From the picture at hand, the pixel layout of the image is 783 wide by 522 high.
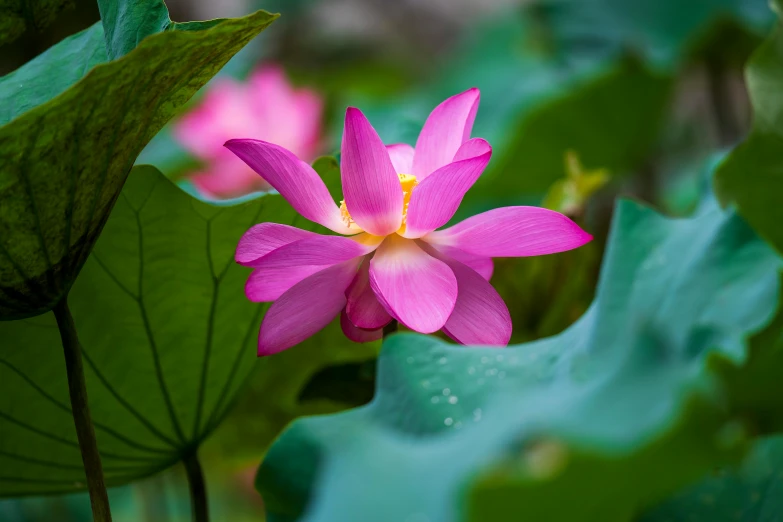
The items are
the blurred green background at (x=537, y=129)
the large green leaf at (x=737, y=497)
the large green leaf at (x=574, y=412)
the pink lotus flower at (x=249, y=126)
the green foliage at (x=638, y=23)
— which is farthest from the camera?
the green foliage at (x=638, y=23)

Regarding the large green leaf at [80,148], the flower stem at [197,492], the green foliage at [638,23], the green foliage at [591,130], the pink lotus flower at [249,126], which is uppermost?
the large green leaf at [80,148]

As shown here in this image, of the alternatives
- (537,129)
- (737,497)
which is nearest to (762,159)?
(737,497)

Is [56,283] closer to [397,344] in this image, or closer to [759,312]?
[397,344]

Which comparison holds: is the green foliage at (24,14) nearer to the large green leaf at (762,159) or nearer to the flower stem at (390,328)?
the flower stem at (390,328)

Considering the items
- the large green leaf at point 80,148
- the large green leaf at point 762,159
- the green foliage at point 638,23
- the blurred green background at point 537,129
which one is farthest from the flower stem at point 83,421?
the green foliage at point 638,23

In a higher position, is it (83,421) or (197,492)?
(83,421)

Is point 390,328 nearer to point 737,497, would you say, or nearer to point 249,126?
point 737,497
